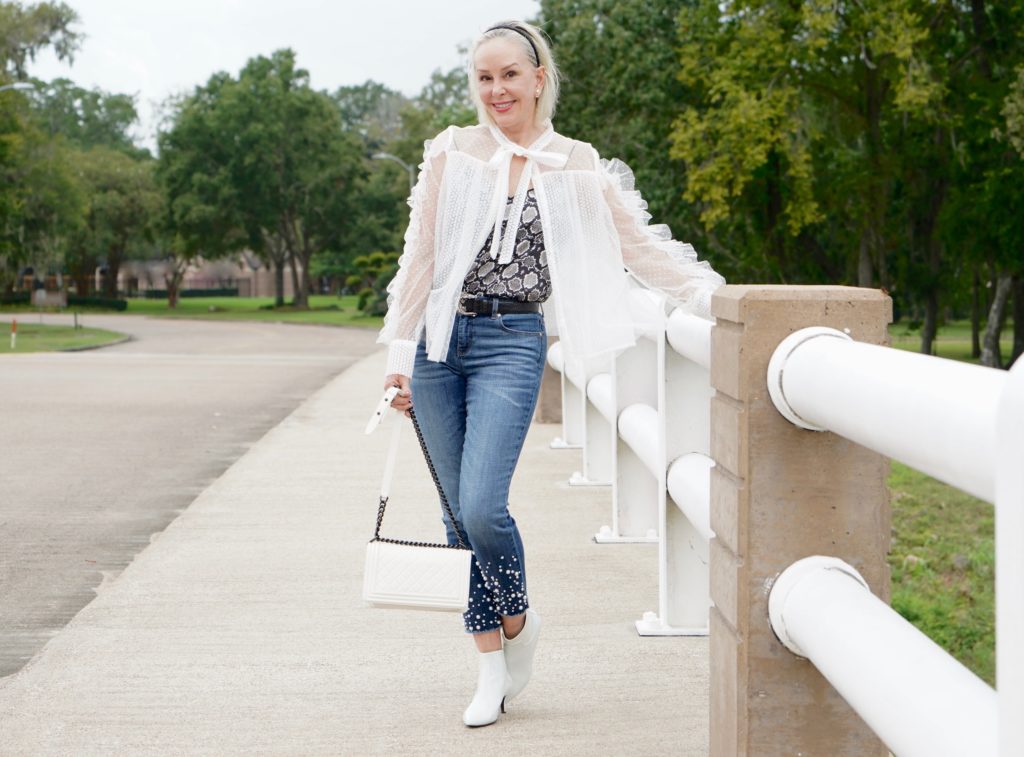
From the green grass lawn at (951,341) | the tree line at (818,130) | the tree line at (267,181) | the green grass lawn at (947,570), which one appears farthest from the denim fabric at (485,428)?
the tree line at (267,181)

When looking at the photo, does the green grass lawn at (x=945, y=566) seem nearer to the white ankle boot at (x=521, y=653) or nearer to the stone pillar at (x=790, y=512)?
the white ankle boot at (x=521, y=653)

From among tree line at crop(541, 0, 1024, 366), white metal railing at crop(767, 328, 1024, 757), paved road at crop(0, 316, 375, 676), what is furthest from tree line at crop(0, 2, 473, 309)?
white metal railing at crop(767, 328, 1024, 757)

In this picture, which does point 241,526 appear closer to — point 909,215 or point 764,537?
point 764,537

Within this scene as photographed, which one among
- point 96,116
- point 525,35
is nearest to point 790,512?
point 525,35

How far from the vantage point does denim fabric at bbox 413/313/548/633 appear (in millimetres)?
3771

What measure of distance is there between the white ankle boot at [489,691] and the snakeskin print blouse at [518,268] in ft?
3.21

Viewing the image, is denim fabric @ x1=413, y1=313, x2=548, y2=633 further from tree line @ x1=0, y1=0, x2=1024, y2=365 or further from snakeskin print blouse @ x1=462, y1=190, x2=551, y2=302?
tree line @ x1=0, y1=0, x2=1024, y2=365

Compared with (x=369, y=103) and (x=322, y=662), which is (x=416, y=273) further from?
(x=369, y=103)

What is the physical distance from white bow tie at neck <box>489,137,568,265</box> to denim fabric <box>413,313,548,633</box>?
184mm

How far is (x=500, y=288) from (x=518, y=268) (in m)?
0.07

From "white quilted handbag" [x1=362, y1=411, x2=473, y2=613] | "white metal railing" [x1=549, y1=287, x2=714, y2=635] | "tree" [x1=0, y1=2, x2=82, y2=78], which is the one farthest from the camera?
"tree" [x1=0, y1=2, x2=82, y2=78]

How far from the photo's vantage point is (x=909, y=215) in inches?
1435

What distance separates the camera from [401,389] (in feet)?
12.7

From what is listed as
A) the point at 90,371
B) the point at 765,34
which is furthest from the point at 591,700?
the point at 765,34
